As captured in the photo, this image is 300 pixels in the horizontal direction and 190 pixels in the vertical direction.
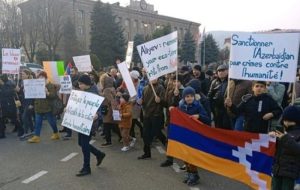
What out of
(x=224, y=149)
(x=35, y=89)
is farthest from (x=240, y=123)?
(x=35, y=89)

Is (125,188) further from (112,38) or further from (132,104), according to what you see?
(112,38)

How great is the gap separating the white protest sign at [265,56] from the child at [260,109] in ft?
1.13

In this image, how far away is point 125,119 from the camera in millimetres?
9156

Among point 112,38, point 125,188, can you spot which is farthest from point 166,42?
point 112,38

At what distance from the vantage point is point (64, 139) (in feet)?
33.8

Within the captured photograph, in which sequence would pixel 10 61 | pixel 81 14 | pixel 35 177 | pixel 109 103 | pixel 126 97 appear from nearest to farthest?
pixel 35 177 < pixel 126 97 < pixel 109 103 < pixel 10 61 < pixel 81 14

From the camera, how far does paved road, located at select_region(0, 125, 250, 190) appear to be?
6.41 m

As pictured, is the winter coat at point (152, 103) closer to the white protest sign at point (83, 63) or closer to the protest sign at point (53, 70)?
the protest sign at point (53, 70)

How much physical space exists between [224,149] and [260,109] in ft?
3.11

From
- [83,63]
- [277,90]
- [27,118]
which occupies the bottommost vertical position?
[27,118]

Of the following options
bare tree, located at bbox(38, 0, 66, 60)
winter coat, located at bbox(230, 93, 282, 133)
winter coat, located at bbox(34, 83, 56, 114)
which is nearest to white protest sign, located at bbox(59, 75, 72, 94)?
winter coat, located at bbox(34, 83, 56, 114)

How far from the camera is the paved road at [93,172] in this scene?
21.0 ft

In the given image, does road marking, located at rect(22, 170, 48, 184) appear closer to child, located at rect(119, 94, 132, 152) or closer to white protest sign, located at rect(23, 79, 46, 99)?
child, located at rect(119, 94, 132, 152)

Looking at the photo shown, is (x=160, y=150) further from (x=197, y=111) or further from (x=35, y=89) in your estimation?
(x=35, y=89)
